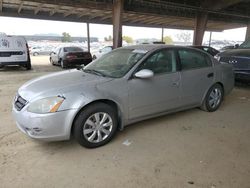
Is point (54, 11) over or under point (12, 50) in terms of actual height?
over

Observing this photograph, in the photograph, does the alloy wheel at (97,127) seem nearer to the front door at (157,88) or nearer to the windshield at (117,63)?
the front door at (157,88)

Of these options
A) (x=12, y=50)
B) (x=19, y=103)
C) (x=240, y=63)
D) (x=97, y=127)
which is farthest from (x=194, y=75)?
(x=12, y=50)

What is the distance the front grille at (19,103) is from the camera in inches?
105

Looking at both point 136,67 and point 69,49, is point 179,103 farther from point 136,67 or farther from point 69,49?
point 69,49

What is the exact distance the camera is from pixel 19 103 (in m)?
2.78

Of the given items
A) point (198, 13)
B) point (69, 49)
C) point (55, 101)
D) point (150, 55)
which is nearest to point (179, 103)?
point (150, 55)

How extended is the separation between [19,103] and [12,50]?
8.45 metres

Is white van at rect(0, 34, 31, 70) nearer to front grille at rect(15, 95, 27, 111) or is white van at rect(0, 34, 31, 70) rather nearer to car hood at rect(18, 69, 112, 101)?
car hood at rect(18, 69, 112, 101)

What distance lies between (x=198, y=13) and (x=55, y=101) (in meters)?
14.1

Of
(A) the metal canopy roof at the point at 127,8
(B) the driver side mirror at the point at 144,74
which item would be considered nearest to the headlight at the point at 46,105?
(B) the driver side mirror at the point at 144,74

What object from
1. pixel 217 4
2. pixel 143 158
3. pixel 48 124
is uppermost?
pixel 217 4

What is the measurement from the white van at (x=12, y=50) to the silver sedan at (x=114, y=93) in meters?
7.85

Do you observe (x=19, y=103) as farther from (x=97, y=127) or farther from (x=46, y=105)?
(x=97, y=127)

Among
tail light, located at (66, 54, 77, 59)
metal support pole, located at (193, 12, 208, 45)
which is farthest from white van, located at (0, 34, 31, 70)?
metal support pole, located at (193, 12, 208, 45)
